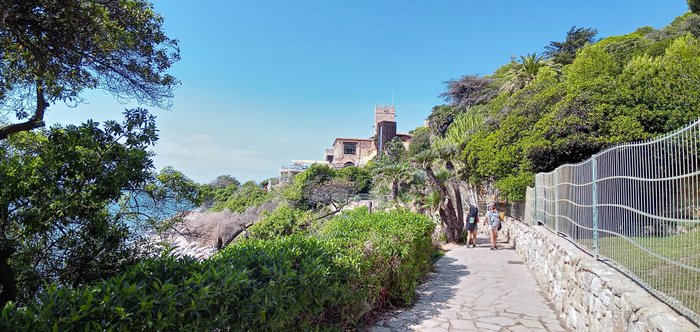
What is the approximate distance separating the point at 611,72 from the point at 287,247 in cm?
1692

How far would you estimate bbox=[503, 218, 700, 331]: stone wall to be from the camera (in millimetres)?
2918

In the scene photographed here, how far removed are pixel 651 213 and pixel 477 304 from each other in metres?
3.62

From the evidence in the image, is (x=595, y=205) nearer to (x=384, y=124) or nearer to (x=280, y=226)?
(x=280, y=226)

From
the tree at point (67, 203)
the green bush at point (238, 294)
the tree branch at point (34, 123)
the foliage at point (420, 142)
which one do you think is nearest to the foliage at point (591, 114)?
the green bush at point (238, 294)

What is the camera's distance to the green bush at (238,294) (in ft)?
7.03

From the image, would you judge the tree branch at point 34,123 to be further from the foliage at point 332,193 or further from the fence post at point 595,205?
the foliage at point 332,193

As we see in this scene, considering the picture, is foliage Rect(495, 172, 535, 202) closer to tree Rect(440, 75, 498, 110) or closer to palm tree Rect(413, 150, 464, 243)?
palm tree Rect(413, 150, 464, 243)

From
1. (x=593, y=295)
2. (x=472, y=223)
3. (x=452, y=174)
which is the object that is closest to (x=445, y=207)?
(x=472, y=223)

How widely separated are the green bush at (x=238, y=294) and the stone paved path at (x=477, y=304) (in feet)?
2.06

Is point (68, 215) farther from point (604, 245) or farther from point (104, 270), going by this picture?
point (604, 245)

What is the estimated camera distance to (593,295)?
4297 mm

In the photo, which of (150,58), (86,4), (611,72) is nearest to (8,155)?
(86,4)

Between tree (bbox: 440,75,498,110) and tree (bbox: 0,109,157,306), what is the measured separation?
45596mm

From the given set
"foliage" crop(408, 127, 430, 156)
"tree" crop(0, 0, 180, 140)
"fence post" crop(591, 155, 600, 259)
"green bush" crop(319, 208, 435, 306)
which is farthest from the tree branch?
"foliage" crop(408, 127, 430, 156)
